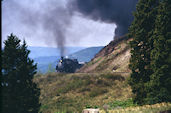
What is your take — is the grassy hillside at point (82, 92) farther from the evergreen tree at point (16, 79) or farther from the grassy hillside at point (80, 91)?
the evergreen tree at point (16, 79)

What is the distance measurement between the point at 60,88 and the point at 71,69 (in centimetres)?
2787

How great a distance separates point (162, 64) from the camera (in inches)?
790

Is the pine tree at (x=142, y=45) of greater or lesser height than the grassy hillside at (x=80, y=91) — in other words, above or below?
above

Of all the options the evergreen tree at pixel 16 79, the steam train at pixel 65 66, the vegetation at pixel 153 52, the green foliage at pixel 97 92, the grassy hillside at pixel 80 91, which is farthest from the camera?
the steam train at pixel 65 66

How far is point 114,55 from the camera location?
211 ft

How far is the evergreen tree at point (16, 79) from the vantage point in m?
20.5

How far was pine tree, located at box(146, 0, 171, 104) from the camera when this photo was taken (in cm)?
1977

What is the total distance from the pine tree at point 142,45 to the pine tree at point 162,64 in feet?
8.80

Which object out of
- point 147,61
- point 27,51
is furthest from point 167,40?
point 27,51

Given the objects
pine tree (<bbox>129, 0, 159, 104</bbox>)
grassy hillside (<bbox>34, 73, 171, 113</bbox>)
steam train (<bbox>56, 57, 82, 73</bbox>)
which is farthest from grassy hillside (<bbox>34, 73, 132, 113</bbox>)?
steam train (<bbox>56, 57, 82, 73</bbox>)

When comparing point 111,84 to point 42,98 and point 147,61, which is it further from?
point 147,61

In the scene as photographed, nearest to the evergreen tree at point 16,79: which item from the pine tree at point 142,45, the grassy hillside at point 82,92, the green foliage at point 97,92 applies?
the grassy hillside at point 82,92

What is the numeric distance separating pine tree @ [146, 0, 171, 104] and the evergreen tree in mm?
11381

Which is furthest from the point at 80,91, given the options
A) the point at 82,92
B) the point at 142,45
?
the point at 142,45
